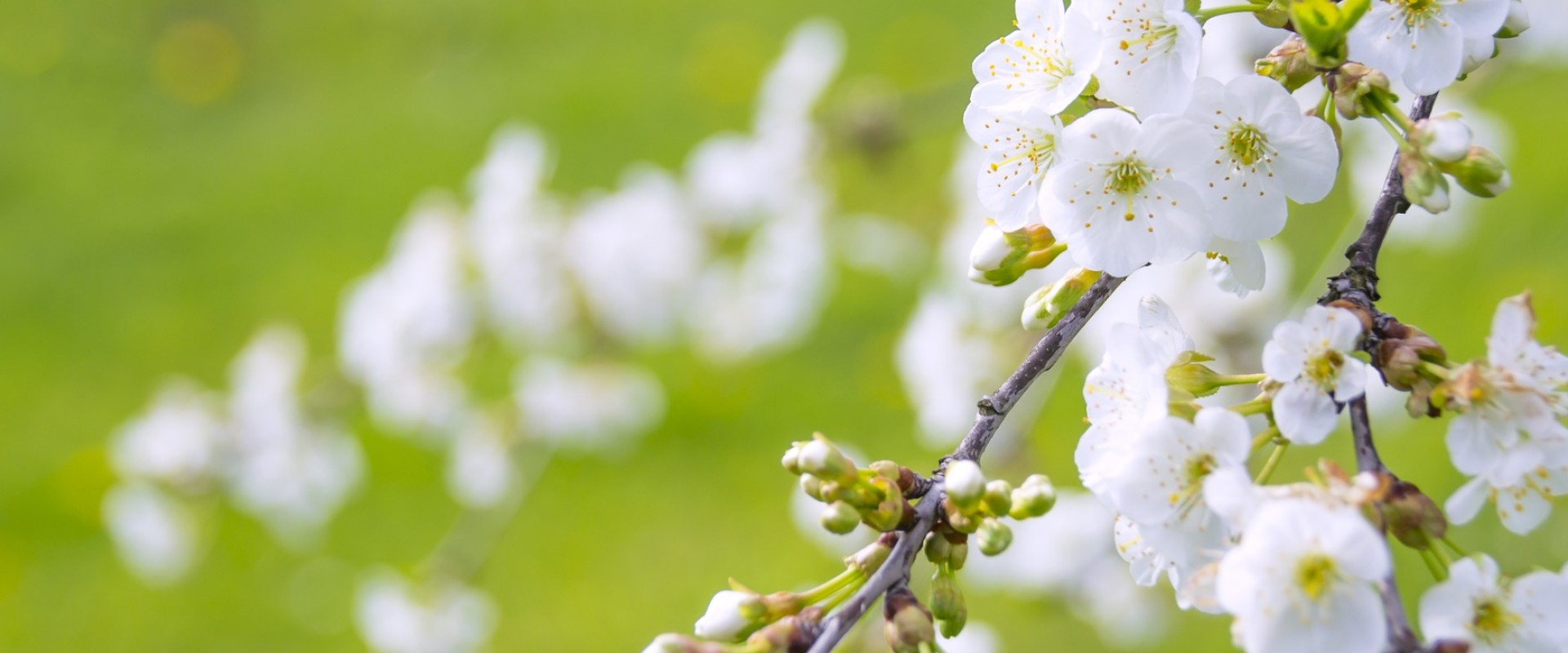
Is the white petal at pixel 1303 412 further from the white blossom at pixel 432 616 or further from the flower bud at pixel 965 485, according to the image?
the white blossom at pixel 432 616

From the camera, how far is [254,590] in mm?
3689

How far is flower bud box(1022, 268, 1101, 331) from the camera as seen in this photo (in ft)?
3.05

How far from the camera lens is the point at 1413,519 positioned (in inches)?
29.6

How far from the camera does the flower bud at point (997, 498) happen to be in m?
0.84

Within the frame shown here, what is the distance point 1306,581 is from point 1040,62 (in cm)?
45

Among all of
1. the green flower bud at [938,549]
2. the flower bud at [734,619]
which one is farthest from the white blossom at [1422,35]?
the flower bud at [734,619]

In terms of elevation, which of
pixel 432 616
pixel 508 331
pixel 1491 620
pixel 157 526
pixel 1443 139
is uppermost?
pixel 157 526

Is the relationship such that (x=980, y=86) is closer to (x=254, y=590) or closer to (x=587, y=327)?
(x=587, y=327)

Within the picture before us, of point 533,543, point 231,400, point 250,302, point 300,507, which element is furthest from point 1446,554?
point 250,302

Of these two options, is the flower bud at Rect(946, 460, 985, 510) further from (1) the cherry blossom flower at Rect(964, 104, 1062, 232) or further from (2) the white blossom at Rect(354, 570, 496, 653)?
(2) the white blossom at Rect(354, 570, 496, 653)

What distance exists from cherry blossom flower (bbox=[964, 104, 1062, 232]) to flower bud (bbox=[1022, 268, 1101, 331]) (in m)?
0.06

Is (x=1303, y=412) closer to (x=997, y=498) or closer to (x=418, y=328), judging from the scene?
(x=997, y=498)

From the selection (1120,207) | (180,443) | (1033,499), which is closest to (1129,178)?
(1120,207)

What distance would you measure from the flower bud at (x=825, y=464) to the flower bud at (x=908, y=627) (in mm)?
92
